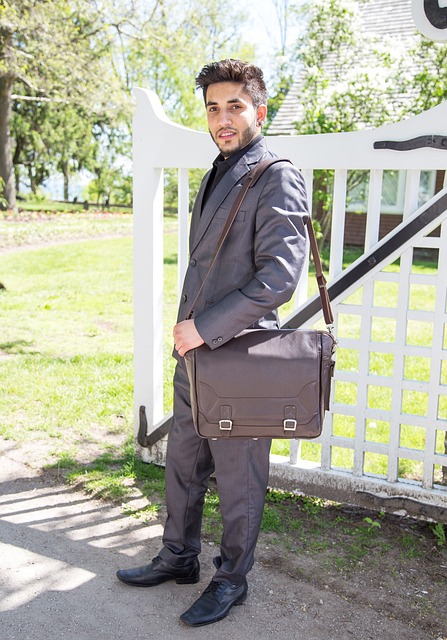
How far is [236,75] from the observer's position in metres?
2.51

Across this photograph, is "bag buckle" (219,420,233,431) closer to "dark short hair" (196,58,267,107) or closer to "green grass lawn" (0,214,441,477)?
"dark short hair" (196,58,267,107)

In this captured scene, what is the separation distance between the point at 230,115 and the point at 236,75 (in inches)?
5.5

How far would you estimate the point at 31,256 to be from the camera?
41.3ft

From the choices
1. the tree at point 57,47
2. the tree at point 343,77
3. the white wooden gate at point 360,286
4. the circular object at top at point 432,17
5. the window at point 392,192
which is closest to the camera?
the circular object at top at point 432,17

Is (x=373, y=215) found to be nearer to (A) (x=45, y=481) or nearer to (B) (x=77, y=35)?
(A) (x=45, y=481)

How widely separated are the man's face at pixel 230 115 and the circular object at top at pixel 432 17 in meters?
1.06

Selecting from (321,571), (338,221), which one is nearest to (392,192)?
(338,221)

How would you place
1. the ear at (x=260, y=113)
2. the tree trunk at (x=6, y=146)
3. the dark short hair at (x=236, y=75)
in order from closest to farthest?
the dark short hair at (x=236, y=75)
the ear at (x=260, y=113)
the tree trunk at (x=6, y=146)

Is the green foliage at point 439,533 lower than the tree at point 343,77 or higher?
lower

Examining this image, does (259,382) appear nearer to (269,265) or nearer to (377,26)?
(269,265)

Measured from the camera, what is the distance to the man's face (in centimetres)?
253

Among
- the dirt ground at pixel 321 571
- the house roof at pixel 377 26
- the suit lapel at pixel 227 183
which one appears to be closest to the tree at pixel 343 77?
the house roof at pixel 377 26

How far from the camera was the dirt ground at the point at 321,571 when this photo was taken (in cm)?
266

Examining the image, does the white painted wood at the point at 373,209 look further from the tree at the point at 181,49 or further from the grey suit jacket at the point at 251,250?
the tree at the point at 181,49
